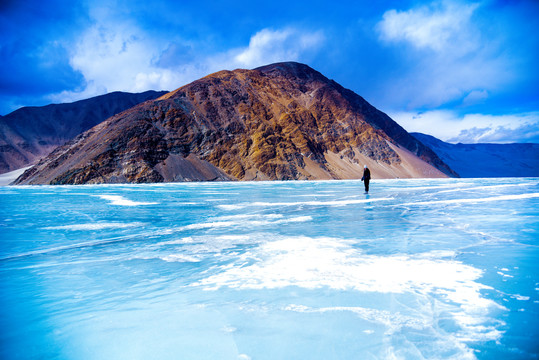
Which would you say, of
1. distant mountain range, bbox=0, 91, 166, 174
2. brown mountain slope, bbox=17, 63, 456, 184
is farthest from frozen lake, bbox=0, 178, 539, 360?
distant mountain range, bbox=0, 91, 166, 174

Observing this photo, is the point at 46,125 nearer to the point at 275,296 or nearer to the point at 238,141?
the point at 238,141

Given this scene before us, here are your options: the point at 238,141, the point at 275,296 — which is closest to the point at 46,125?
the point at 238,141

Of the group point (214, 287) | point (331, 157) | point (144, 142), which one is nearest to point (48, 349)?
point (214, 287)

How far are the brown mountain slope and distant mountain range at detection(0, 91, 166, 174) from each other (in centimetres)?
5181

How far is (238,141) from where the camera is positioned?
76625 millimetres

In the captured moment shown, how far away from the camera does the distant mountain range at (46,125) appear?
11220 cm

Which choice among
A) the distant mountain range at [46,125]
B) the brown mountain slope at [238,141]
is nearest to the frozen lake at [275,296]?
the brown mountain slope at [238,141]

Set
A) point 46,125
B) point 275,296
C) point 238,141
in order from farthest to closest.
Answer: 1. point 46,125
2. point 238,141
3. point 275,296

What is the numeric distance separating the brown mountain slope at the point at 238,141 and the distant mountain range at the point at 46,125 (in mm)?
51806

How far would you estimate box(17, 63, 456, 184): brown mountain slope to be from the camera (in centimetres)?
6400

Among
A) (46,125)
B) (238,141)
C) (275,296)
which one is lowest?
(275,296)

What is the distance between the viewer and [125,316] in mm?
3523

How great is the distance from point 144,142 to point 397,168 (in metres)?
70.6

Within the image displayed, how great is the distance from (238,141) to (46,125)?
328 ft
